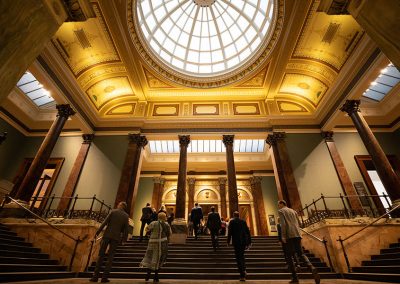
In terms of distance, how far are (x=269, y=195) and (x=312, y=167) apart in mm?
5265

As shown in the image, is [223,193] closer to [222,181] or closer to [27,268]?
[222,181]

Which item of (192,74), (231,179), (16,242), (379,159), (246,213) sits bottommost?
(16,242)

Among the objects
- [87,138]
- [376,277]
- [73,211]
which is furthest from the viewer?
[87,138]

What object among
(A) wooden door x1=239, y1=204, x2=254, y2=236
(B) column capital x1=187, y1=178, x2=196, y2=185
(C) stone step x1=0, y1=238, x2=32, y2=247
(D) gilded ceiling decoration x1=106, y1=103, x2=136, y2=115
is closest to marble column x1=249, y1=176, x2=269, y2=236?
(A) wooden door x1=239, y1=204, x2=254, y2=236

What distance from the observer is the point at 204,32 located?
1388cm

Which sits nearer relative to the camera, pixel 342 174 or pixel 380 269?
pixel 380 269

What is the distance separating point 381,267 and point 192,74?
11414 millimetres

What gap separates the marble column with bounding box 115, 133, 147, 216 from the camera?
33.7ft

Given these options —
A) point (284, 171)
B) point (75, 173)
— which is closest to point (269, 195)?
point (284, 171)

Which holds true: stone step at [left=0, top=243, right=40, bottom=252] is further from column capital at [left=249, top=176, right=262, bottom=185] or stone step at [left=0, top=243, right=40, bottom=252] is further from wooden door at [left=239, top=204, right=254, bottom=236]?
column capital at [left=249, top=176, right=262, bottom=185]

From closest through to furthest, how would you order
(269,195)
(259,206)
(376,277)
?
(376,277)
(259,206)
(269,195)

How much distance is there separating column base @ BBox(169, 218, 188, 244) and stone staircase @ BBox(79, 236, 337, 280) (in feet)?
2.40

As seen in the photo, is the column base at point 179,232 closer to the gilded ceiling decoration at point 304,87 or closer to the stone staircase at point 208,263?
the stone staircase at point 208,263

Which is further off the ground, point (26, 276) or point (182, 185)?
point (182, 185)
